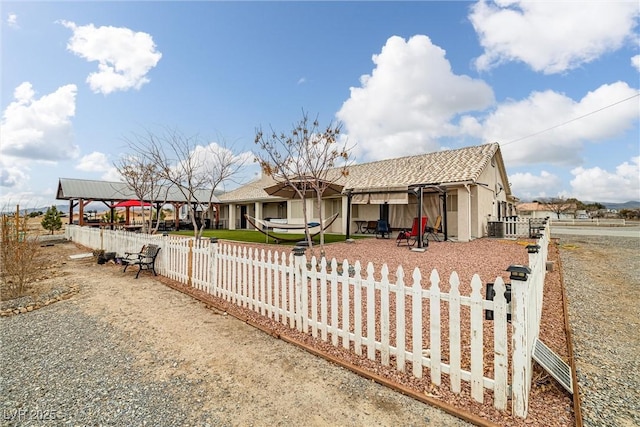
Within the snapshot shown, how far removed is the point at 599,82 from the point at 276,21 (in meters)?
13.8

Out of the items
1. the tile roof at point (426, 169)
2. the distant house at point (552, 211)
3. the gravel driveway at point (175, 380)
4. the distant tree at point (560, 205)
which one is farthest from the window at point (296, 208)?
the distant tree at point (560, 205)

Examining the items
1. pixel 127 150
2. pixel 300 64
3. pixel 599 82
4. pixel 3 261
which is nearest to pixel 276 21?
pixel 300 64

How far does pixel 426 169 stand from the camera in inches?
586

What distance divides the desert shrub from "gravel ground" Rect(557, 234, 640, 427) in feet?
27.9

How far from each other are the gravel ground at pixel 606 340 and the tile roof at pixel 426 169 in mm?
6172

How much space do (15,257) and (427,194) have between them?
14.4m

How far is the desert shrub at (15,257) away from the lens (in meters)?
5.55

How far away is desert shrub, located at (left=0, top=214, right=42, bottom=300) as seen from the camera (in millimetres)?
5555

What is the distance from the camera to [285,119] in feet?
27.2

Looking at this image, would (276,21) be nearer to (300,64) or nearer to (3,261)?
(300,64)

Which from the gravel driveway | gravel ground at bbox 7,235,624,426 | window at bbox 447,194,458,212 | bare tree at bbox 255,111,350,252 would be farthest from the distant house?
the gravel driveway

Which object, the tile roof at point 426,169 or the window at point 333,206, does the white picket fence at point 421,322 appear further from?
the window at point 333,206

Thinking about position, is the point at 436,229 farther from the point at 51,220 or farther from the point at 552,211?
the point at 552,211

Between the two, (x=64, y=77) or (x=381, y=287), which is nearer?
(x=381, y=287)
